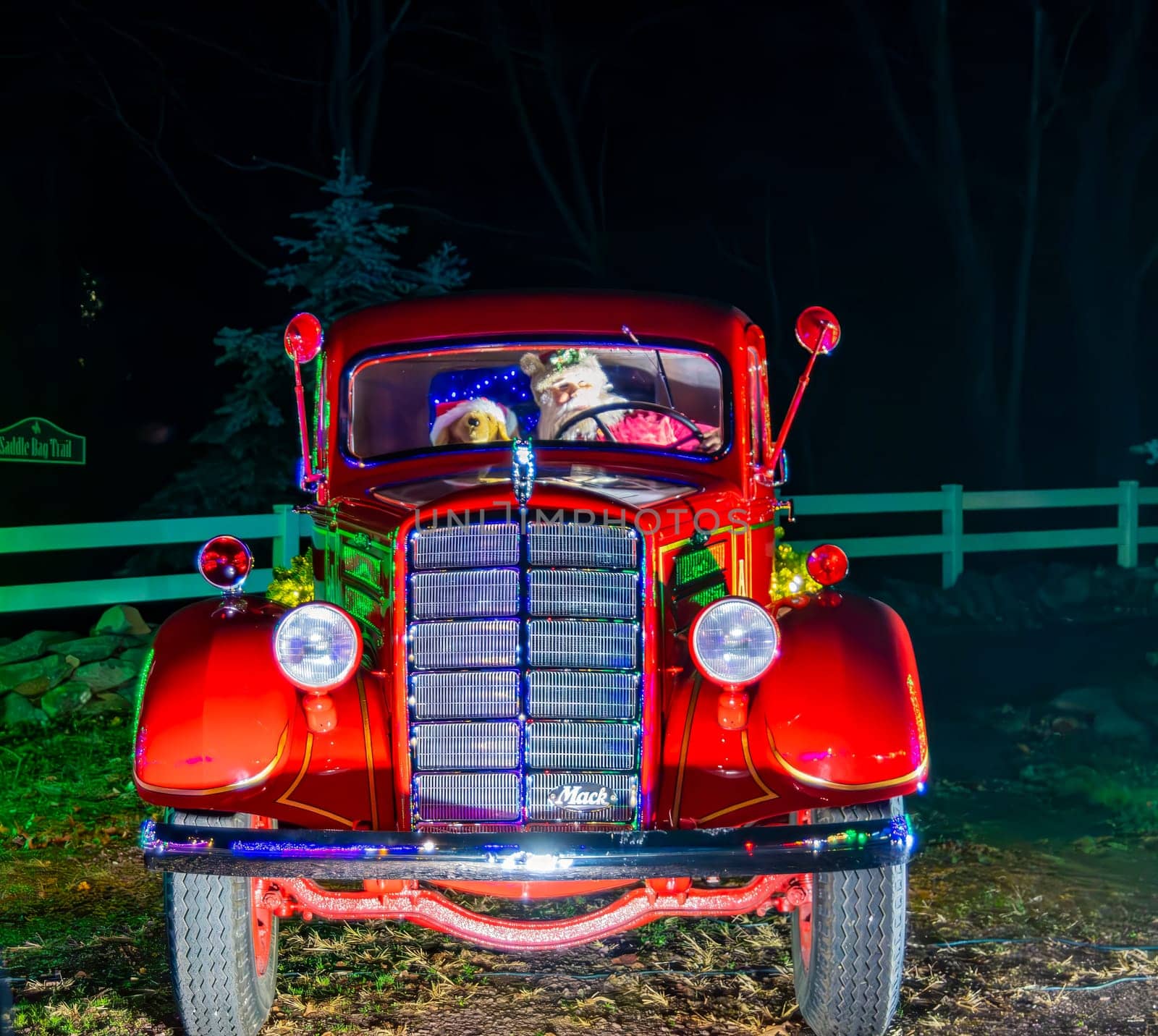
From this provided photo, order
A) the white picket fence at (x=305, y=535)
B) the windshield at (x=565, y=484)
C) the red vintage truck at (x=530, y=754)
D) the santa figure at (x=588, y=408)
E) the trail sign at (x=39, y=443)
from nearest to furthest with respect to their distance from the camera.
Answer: the red vintage truck at (x=530, y=754)
the windshield at (x=565, y=484)
the santa figure at (x=588, y=408)
the white picket fence at (x=305, y=535)
the trail sign at (x=39, y=443)

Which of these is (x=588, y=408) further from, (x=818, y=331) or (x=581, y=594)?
(x=581, y=594)

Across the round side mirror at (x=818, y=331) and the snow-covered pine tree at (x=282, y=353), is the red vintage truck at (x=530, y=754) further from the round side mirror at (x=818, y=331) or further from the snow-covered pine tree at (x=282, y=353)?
the snow-covered pine tree at (x=282, y=353)

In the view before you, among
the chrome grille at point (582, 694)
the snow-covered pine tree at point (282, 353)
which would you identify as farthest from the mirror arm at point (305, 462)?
the snow-covered pine tree at point (282, 353)

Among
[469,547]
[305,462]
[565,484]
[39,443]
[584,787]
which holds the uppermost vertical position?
[39,443]

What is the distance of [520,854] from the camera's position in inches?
141

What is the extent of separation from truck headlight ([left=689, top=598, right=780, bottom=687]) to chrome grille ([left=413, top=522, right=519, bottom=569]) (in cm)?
58

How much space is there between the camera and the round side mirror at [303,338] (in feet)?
16.7

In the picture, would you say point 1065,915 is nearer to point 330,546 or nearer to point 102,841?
point 330,546

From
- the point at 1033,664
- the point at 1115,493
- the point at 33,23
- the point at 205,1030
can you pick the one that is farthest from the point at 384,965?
the point at 33,23

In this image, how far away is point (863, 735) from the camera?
3854 millimetres

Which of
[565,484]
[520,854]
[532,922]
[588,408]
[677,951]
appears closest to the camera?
→ [520,854]

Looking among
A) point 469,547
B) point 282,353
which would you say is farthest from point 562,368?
point 282,353

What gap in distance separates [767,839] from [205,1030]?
1755mm

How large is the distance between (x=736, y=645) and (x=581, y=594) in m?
0.47
